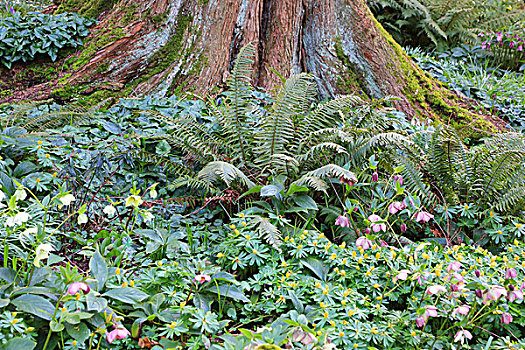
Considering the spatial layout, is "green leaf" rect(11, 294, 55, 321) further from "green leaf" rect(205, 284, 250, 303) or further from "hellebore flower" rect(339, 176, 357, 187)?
"hellebore flower" rect(339, 176, 357, 187)

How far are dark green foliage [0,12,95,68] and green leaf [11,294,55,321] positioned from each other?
3.29 meters

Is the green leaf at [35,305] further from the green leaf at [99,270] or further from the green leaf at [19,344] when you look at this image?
the green leaf at [99,270]

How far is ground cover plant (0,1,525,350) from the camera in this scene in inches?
78.7

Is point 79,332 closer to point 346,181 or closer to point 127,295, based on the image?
point 127,295

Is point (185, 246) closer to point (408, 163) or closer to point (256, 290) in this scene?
point (256, 290)

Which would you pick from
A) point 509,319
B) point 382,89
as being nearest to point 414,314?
point 509,319

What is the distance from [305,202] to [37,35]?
350 cm

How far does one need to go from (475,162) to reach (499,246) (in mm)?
669

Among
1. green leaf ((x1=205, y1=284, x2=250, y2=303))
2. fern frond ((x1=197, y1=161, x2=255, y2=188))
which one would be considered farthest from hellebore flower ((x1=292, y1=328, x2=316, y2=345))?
fern frond ((x1=197, y1=161, x2=255, y2=188))

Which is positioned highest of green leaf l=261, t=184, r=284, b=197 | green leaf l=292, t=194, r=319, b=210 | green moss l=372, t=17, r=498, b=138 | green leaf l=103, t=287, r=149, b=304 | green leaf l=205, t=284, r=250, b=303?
green moss l=372, t=17, r=498, b=138

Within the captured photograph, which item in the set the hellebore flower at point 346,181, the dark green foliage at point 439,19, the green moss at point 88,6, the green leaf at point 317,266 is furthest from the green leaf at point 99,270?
the dark green foliage at point 439,19

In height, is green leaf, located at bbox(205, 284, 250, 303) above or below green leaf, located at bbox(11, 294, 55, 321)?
below

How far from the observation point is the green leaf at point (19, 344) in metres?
1.68

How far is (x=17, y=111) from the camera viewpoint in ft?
12.0
